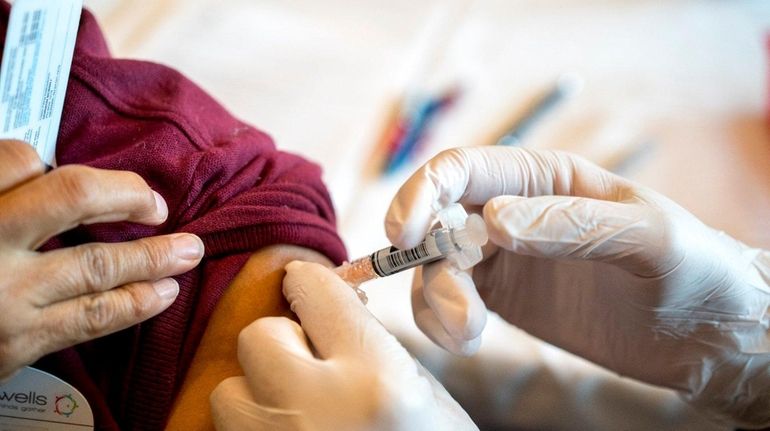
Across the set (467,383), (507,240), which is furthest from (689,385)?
(507,240)

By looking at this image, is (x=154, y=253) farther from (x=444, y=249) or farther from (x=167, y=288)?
(x=444, y=249)

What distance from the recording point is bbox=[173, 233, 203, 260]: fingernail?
694 millimetres

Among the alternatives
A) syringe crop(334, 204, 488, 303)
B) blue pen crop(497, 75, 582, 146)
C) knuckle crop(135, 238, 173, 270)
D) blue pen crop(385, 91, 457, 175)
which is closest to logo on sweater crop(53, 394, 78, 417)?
knuckle crop(135, 238, 173, 270)

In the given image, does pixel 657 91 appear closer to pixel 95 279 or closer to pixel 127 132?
pixel 127 132

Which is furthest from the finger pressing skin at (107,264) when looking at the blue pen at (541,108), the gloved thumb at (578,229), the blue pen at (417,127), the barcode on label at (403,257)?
the blue pen at (541,108)

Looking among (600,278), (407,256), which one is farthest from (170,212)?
(600,278)

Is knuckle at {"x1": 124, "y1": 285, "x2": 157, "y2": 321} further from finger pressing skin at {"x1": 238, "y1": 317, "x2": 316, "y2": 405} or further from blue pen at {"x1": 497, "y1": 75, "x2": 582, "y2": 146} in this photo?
blue pen at {"x1": 497, "y1": 75, "x2": 582, "y2": 146}

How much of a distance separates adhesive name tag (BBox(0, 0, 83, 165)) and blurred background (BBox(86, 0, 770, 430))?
1.84 feet

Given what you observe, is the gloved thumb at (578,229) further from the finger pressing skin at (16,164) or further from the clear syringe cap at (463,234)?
the finger pressing skin at (16,164)

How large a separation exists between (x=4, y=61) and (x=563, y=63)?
1.17 meters

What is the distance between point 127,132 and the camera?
0.82 meters

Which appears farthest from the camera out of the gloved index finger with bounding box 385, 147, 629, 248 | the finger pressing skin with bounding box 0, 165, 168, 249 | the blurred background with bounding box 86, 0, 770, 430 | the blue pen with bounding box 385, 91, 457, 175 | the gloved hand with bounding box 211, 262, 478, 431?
the blue pen with bounding box 385, 91, 457, 175

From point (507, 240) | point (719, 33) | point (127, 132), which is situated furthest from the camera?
point (719, 33)

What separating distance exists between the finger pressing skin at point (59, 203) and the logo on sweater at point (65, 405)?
0.24m
